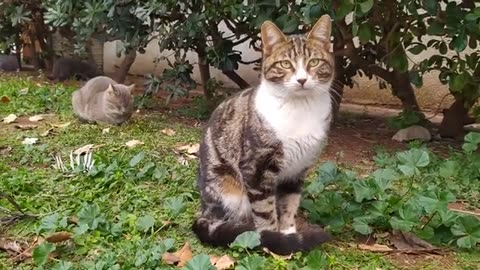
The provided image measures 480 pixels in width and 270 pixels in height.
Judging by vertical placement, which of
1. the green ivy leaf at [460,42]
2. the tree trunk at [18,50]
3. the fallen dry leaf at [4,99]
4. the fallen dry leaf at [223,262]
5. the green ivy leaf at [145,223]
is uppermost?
the green ivy leaf at [460,42]

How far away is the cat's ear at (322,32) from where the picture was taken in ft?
8.67

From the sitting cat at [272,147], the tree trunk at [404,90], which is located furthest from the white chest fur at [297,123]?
the tree trunk at [404,90]

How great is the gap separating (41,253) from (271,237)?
84 centimetres

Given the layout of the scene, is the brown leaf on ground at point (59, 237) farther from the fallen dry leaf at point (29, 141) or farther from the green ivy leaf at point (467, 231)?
the fallen dry leaf at point (29, 141)

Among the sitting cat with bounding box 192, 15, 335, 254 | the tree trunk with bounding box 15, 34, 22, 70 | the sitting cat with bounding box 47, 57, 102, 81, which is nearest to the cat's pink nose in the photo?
the sitting cat with bounding box 192, 15, 335, 254

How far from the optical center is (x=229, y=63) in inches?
190

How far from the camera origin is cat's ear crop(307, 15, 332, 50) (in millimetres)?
2642

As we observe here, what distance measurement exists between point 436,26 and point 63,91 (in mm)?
3814

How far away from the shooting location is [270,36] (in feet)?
8.73

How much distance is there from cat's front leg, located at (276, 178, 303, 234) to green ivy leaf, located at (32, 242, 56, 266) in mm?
940

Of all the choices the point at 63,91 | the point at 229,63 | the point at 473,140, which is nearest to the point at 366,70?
the point at 229,63

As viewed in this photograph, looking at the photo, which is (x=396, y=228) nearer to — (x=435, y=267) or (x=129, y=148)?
(x=435, y=267)

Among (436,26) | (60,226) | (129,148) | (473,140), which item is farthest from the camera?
(129,148)

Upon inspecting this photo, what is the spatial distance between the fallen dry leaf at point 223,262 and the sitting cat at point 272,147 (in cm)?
11
